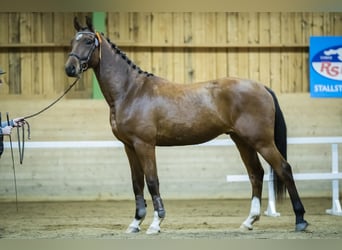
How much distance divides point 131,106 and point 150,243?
1.20 metres

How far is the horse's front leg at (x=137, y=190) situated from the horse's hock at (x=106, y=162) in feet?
8.61

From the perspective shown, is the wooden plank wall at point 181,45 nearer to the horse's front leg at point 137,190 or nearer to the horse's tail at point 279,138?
the horse's tail at point 279,138

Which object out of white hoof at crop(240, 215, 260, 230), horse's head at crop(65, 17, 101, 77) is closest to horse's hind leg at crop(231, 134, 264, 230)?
white hoof at crop(240, 215, 260, 230)

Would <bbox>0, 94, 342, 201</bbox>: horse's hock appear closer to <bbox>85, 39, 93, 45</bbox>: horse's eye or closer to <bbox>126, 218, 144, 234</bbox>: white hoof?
<bbox>126, 218, 144, 234</bbox>: white hoof

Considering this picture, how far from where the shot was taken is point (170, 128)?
5121 mm

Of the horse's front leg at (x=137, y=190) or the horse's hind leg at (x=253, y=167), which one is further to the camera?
the horse's hind leg at (x=253, y=167)

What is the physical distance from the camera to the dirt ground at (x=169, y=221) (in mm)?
5039

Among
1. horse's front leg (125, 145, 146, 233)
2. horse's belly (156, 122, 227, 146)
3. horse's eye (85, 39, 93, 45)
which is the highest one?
horse's eye (85, 39, 93, 45)

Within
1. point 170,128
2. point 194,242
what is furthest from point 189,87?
point 194,242

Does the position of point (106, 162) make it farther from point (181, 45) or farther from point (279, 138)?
point (279, 138)

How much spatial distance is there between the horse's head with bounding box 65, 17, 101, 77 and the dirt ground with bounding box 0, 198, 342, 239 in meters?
1.35

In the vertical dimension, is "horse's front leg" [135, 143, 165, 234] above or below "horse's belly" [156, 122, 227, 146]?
below

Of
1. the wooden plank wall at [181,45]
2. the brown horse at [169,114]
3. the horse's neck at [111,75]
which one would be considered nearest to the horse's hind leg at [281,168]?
the brown horse at [169,114]

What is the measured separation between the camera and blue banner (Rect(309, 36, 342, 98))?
790 centimetres
